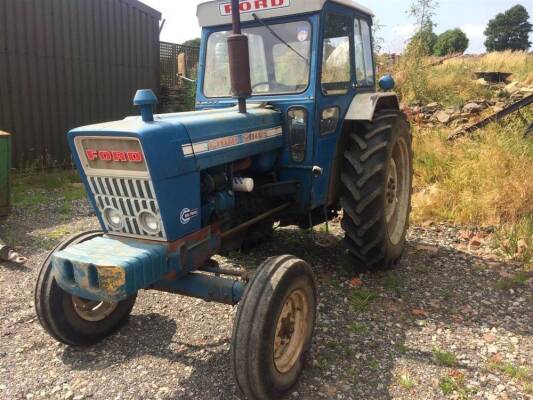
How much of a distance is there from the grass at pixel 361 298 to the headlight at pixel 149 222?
163 cm

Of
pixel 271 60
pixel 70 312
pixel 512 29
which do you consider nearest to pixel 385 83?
pixel 271 60

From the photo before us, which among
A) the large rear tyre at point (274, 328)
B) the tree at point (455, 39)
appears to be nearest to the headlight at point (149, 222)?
the large rear tyre at point (274, 328)

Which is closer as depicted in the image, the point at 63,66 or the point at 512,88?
the point at 63,66

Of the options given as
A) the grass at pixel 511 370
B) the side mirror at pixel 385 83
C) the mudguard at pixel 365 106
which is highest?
the side mirror at pixel 385 83

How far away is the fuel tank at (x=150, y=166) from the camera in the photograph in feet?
7.98

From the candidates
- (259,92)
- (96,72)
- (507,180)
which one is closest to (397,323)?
(259,92)

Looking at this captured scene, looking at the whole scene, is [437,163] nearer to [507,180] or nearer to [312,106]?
[507,180]

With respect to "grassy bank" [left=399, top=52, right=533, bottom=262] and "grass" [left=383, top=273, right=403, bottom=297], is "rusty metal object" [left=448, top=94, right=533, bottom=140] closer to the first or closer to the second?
"grassy bank" [left=399, top=52, right=533, bottom=262]

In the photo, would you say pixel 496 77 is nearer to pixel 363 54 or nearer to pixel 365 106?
pixel 363 54

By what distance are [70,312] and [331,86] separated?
2375 mm

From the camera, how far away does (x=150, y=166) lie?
2.41 m

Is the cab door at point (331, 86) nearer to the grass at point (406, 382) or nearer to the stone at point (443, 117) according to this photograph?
the grass at point (406, 382)

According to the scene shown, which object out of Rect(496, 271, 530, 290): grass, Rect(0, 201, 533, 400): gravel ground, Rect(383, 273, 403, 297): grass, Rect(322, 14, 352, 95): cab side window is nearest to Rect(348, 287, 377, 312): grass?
Rect(0, 201, 533, 400): gravel ground

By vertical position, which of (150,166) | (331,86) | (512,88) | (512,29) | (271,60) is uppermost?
(512,29)
